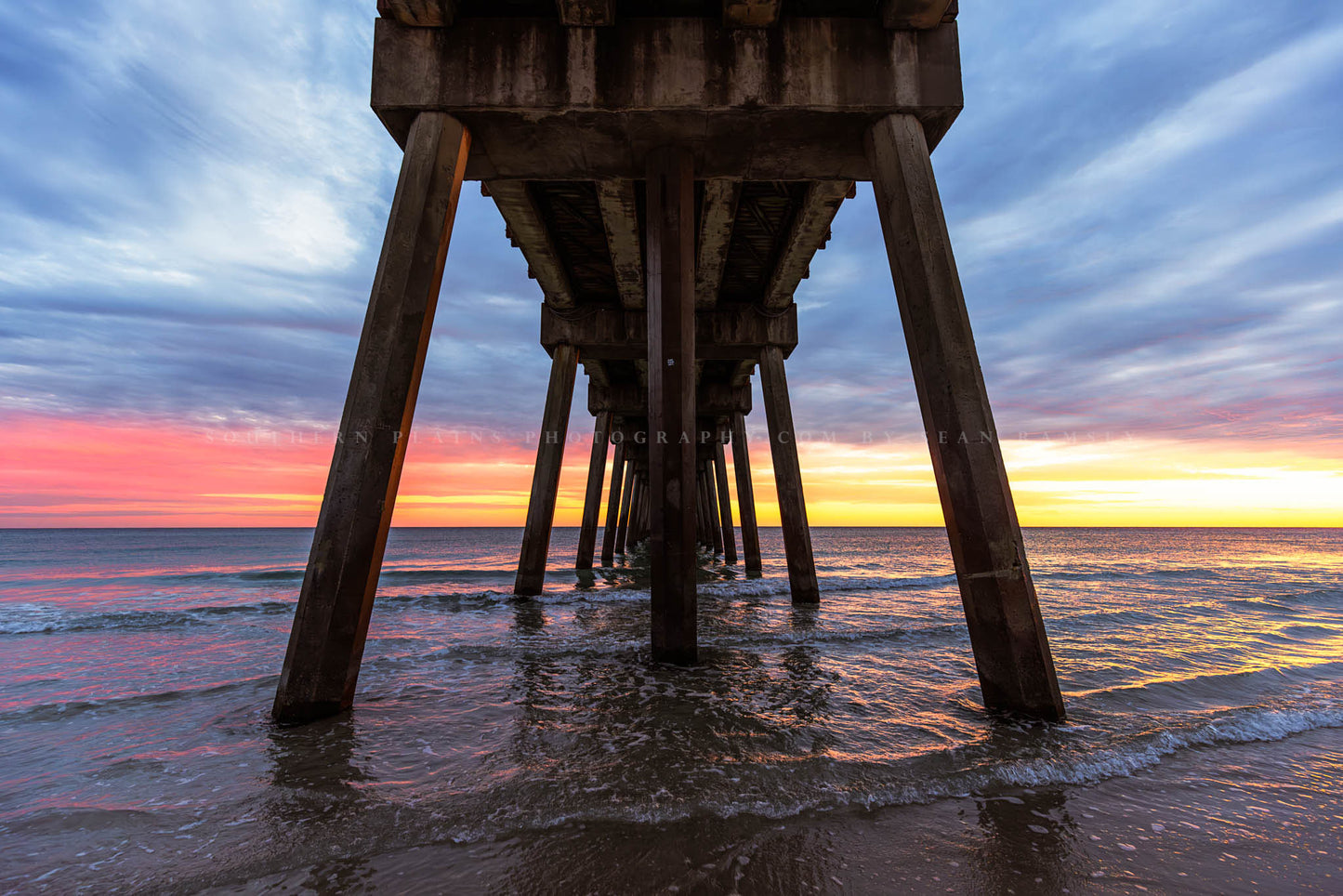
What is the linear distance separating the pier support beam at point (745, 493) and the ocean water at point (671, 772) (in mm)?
8410

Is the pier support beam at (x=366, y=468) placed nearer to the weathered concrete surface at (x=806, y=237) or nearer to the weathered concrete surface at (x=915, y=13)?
the weathered concrete surface at (x=915, y=13)

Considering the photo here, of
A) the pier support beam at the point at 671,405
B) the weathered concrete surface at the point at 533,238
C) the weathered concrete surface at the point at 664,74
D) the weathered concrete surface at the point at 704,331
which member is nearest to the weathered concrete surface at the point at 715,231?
the weathered concrete surface at the point at 704,331

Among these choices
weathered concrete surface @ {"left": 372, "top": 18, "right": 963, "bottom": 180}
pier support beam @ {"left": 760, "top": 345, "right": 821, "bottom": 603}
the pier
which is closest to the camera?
the pier

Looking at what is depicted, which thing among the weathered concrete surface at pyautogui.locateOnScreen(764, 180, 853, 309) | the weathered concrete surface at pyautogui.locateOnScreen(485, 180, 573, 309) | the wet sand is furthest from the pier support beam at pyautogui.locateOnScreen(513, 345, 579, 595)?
the wet sand

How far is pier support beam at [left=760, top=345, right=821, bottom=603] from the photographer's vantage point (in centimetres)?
999

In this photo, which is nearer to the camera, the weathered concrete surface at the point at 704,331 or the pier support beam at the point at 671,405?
the pier support beam at the point at 671,405

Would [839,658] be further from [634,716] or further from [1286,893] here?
[1286,893]

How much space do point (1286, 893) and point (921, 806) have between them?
119 cm

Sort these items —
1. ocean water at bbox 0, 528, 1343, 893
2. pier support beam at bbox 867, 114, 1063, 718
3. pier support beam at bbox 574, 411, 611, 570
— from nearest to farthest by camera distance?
ocean water at bbox 0, 528, 1343, 893, pier support beam at bbox 867, 114, 1063, 718, pier support beam at bbox 574, 411, 611, 570

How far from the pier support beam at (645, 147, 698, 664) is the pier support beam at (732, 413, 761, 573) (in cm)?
988

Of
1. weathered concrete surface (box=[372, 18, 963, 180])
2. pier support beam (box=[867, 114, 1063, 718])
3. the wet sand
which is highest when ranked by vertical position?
weathered concrete surface (box=[372, 18, 963, 180])

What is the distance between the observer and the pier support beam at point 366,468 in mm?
3674

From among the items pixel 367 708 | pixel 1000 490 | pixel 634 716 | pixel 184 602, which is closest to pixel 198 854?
pixel 367 708

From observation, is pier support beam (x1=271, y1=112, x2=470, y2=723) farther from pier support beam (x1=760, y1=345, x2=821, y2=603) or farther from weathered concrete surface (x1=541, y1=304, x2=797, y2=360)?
pier support beam (x1=760, y1=345, x2=821, y2=603)
